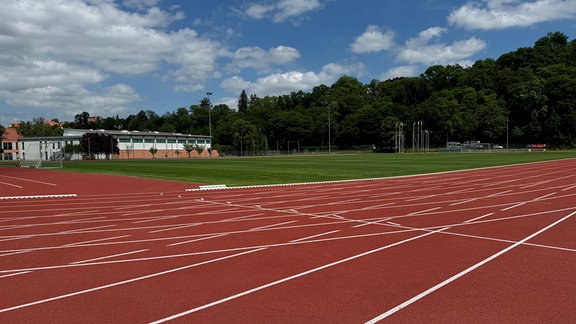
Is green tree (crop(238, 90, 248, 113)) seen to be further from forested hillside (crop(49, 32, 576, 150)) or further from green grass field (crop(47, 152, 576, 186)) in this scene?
green grass field (crop(47, 152, 576, 186))

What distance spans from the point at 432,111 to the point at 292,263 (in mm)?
123899

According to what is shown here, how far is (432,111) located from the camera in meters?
122

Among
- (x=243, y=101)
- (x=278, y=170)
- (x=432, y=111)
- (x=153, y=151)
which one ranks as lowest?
(x=278, y=170)

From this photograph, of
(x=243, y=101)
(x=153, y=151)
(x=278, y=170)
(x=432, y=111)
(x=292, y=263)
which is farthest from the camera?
(x=243, y=101)

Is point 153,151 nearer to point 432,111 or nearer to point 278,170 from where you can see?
point 278,170

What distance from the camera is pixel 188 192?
19.9 meters

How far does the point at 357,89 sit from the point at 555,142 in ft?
252

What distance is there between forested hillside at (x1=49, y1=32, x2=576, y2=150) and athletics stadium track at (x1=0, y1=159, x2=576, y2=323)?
101251 millimetres

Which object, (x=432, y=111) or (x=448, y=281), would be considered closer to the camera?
(x=448, y=281)

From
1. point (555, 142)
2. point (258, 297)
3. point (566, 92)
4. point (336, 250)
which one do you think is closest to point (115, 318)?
point (258, 297)

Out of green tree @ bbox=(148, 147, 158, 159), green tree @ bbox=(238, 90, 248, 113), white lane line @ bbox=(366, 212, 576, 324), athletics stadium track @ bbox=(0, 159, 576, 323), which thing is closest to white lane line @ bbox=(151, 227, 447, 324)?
athletics stadium track @ bbox=(0, 159, 576, 323)

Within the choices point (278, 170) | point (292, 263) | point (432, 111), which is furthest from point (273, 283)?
point (432, 111)

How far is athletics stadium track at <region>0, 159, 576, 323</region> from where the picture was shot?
17.4ft

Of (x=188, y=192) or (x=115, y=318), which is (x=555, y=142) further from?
(x=115, y=318)
